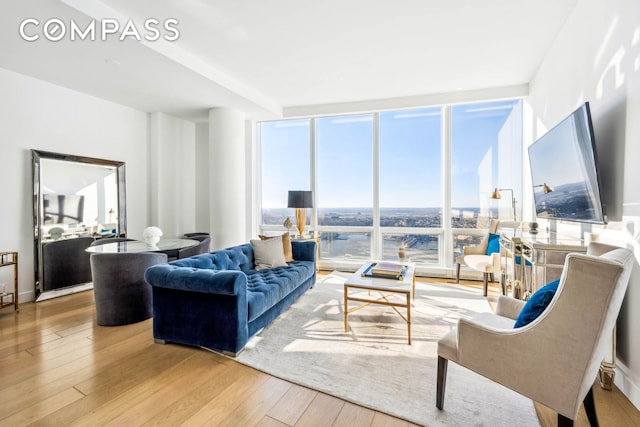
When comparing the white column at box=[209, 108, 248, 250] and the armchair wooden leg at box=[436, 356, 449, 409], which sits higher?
the white column at box=[209, 108, 248, 250]

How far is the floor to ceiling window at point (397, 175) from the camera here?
15.0 ft

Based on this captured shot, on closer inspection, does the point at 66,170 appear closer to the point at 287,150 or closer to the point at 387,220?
the point at 287,150

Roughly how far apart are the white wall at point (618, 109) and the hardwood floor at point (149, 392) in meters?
0.40

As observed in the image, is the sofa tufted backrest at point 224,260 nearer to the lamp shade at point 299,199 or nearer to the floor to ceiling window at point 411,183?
the lamp shade at point 299,199

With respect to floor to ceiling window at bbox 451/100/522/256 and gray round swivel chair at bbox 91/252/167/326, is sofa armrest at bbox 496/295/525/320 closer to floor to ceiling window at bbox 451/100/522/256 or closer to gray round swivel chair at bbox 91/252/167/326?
floor to ceiling window at bbox 451/100/522/256

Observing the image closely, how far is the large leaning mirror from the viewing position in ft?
12.0

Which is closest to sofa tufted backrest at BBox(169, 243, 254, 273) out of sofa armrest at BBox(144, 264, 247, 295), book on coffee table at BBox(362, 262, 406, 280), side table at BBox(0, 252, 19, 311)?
sofa armrest at BBox(144, 264, 247, 295)

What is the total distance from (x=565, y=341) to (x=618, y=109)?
1745mm

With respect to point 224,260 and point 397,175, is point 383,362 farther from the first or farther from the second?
point 397,175

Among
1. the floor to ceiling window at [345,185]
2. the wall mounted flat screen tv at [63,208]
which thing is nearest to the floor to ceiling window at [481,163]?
the floor to ceiling window at [345,185]

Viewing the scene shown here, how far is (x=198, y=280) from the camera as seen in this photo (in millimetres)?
2229

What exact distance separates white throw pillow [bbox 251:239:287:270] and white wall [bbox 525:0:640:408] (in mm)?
2955

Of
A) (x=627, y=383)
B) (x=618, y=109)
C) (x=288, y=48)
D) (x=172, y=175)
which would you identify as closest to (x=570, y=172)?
(x=618, y=109)

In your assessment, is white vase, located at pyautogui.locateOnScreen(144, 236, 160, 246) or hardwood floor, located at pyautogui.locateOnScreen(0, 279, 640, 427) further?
white vase, located at pyautogui.locateOnScreen(144, 236, 160, 246)
